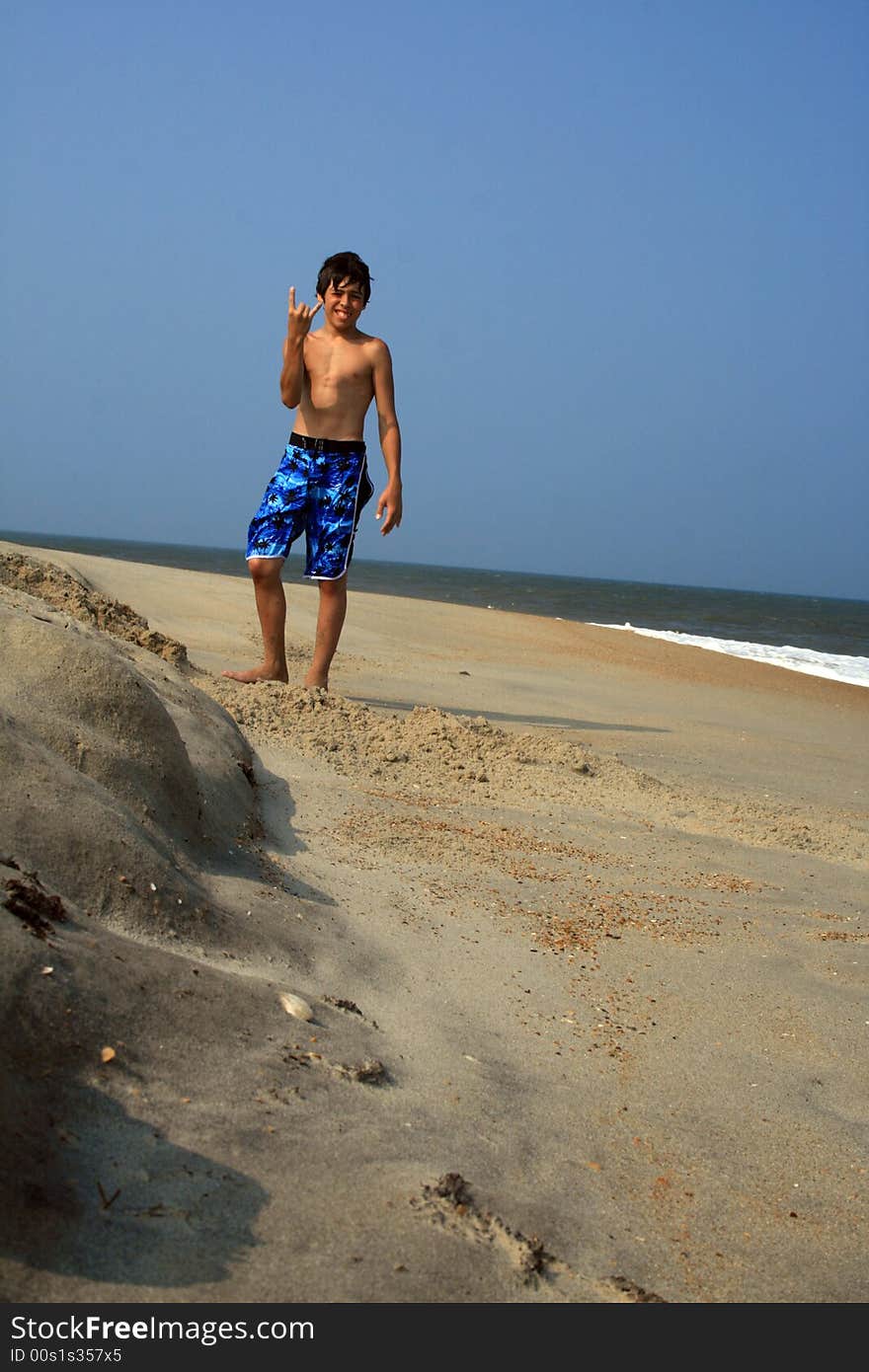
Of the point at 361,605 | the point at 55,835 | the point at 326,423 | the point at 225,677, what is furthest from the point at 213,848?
the point at 361,605

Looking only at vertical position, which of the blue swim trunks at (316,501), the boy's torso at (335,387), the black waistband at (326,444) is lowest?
the blue swim trunks at (316,501)

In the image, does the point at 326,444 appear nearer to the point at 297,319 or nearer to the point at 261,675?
the point at 297,319

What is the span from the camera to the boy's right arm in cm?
511

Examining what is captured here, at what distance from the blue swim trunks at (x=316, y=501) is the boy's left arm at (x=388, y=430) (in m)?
0.12

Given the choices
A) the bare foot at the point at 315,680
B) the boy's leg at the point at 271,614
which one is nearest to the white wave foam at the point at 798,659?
the bare foot at the point at 315,680

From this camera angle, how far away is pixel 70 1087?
55.9 inches

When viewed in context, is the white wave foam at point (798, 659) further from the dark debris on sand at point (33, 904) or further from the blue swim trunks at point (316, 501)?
the dark debris on sand at point (33, 904)

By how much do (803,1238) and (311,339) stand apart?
4.43 m

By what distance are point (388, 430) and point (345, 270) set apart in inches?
27.2

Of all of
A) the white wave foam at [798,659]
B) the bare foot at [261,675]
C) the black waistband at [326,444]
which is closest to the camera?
the bare foot at [261,675]

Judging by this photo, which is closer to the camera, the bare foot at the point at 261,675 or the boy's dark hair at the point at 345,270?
the bare foot at the point at 261,675

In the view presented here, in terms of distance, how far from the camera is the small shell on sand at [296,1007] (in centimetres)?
182

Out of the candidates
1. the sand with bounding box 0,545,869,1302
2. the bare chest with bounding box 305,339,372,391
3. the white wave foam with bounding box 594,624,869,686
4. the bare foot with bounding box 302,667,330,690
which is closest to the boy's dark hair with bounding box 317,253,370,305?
the bare chest with bounding box 305,339,372,391
